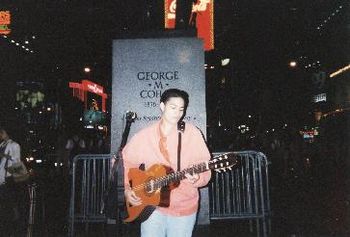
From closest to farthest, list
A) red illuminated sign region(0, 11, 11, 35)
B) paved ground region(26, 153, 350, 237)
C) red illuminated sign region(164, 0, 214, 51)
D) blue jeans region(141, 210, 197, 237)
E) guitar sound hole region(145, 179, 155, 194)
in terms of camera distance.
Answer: blue jeans region(141, 210, 197, 237)
guitar sound hole region(145, 179, 155, 194)
paved ground region(26, 153, 350, 237)
red illuminated sign region(164, 0, 214, 51)
red illuminated sign region(0, 11, 11, 35)

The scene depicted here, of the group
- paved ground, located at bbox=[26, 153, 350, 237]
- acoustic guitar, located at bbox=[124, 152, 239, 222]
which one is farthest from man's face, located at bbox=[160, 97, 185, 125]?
A: paved ground, located at bbox=[26, 153, 350, 237]

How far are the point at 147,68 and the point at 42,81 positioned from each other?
22856mm

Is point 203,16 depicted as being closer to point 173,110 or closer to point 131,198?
point 173,110

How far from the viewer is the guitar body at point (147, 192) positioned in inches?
149

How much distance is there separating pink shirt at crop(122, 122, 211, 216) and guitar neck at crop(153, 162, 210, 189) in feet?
0.15

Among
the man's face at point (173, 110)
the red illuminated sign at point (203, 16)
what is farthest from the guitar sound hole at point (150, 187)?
the red illuminated sign at point (203, 16)

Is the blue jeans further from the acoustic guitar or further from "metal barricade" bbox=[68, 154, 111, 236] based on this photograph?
"metal barricade" bbox=[68, 154, 111, 236]

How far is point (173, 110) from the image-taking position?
393 centimetres

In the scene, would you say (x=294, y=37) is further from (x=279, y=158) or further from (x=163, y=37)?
(x=163, y=37)

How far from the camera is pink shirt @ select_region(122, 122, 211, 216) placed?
375 centimetres

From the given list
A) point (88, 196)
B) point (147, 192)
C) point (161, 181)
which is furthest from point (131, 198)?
point (88, 196)

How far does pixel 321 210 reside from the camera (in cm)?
1016

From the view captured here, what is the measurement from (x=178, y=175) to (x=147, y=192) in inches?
13.7

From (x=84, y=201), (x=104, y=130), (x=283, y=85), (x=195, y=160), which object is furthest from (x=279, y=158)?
(x=283, y=85)
